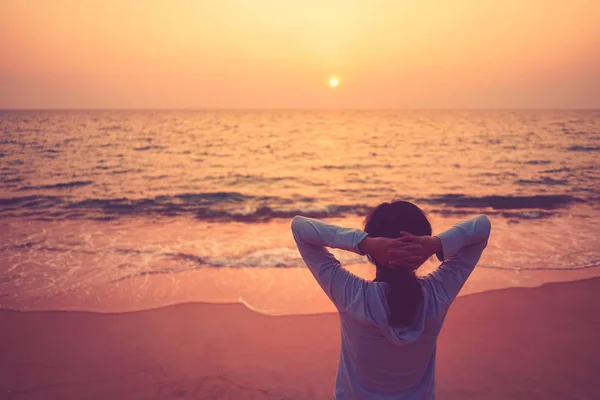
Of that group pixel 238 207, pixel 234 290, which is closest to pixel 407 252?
pixel 234 290

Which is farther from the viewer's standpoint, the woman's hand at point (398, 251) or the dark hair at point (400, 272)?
the dark hair at point (400, 272)

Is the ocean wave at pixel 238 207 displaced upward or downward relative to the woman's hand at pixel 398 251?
downward

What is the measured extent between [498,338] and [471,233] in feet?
13.2

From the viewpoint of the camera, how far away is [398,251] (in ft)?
4.70

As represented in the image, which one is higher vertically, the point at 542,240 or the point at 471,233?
the point at 471,233

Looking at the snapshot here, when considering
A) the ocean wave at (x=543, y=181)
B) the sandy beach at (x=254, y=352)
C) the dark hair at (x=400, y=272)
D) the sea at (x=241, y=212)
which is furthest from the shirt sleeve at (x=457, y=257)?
the ocean wave at (x=543, y=181)

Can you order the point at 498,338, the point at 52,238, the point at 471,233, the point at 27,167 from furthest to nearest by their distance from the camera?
the point at 27,167 < the point at 52,238 < the point at 498,338 < the point at 471,233

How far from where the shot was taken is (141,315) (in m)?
5.64

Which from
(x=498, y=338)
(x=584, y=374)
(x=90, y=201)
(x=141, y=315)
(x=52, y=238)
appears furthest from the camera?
(x=90, y=201)

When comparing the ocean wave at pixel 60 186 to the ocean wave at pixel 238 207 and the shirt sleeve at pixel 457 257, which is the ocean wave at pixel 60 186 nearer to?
the ocean wave at pixel 238 207

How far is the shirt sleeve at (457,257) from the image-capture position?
1614 mm

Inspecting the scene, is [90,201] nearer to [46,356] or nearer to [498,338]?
[46,356]

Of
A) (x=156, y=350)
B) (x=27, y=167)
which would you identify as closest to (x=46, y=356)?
(x=156, y=350)

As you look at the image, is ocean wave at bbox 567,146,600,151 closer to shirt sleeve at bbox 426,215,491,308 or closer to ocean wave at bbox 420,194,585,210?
ocean wave at bbox 420,194,585,210
